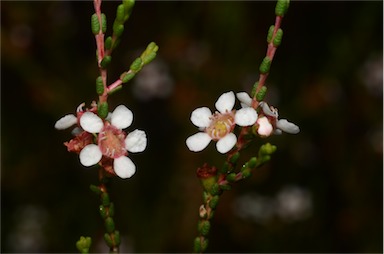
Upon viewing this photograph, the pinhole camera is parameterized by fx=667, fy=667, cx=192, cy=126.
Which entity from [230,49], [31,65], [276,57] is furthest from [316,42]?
[31,65]

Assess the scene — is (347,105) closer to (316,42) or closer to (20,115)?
(316,42)

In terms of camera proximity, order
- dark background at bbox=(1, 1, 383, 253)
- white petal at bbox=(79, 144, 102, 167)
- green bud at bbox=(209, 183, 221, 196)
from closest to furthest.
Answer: white petal at bbox=(79, 144, 102, 167) < green bud at bbox=(209, 183, 221, 196) < dark background at bbox=(1, 1, 383, 253)

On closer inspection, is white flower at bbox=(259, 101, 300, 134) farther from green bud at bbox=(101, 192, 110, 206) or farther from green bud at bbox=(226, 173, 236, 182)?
green bud at bbox=(101, 192, 110, 206)

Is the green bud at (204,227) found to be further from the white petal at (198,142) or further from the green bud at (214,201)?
the white petal at (198,142)

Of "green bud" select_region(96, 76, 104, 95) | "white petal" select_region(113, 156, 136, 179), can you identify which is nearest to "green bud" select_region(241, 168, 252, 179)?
"white petal" select_region(113, 156, 136, 179)

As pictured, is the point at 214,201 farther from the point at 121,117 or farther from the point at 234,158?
the point at 121,117

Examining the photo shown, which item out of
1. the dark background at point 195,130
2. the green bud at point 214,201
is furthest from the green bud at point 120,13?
the dark background at point 195,130
